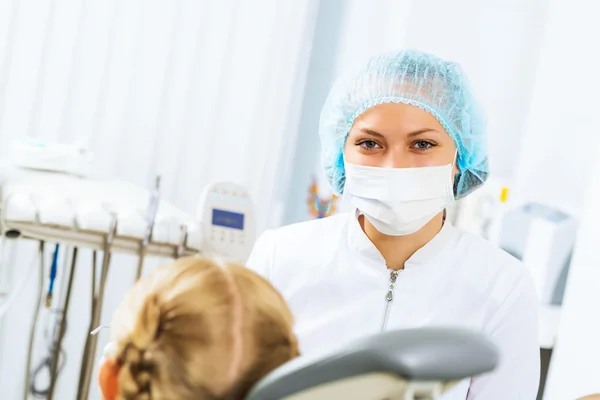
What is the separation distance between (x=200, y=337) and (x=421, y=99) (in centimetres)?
80

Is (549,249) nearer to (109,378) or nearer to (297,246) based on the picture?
(297,246)

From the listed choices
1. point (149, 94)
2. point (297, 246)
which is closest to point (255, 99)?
point (149, 94)

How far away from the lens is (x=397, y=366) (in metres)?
0.50

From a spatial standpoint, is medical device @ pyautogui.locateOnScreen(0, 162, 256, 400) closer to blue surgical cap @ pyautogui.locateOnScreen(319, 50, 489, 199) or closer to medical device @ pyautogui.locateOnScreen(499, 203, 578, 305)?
blue surgical cap @ pyautogui.locateOnScreen(319, 50, 489, 199)

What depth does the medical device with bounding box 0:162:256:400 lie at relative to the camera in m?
1.58

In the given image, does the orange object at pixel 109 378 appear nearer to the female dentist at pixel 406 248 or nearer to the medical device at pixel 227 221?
the female dentist at pixel 406 248

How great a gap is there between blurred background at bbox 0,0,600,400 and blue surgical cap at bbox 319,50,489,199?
0.79 meters

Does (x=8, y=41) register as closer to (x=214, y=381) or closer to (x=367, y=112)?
(x=367, y=112)

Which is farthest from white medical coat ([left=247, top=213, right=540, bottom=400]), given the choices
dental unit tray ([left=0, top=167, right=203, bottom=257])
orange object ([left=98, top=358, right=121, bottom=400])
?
orange object ([left=98, top=358, right=121, bottom=400])

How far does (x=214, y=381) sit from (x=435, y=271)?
744mm

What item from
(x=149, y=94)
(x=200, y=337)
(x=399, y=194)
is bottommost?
(x=200, y=337)

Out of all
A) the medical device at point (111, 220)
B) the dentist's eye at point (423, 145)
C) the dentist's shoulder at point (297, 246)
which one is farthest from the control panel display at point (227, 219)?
the dentist's eye at point (423, 145)

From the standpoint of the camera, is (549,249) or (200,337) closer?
(200,337)

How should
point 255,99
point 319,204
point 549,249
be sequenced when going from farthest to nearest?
point 319,204
point 255,99
point 549,249
